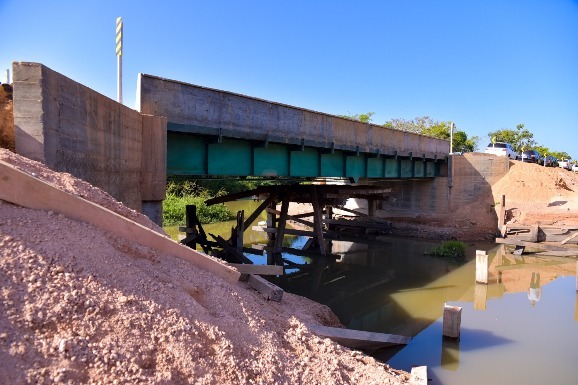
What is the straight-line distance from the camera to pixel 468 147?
52.9 metres

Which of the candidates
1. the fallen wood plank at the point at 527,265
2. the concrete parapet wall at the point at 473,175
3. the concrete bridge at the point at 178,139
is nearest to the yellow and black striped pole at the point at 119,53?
the concrete bridge at the point at 178,139

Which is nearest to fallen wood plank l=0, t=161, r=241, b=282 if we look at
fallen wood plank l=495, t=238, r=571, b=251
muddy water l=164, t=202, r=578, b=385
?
muddy water l=164, t=202, r=578, b=385

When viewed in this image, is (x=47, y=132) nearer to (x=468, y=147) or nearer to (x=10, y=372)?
(x=10, y=372)

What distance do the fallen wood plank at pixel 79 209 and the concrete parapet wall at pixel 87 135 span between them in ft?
3.96

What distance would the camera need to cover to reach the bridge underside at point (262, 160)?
9.88m


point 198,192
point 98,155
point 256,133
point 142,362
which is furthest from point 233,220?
point 142,362

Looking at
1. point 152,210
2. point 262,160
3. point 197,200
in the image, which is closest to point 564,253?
point 262,160

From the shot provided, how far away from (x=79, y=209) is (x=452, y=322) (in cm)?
685

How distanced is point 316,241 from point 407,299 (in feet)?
22.1

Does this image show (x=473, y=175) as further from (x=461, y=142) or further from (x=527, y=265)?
(x=461, y=142)

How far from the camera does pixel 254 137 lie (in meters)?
11.2

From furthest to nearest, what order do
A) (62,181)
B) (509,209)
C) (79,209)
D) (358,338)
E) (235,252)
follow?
(509,209) → (235,252) → (358,338) → (62,181) → (79,209)

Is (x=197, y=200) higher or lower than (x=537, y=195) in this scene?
lower

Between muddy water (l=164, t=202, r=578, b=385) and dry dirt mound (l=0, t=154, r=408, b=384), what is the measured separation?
3.26 meters
